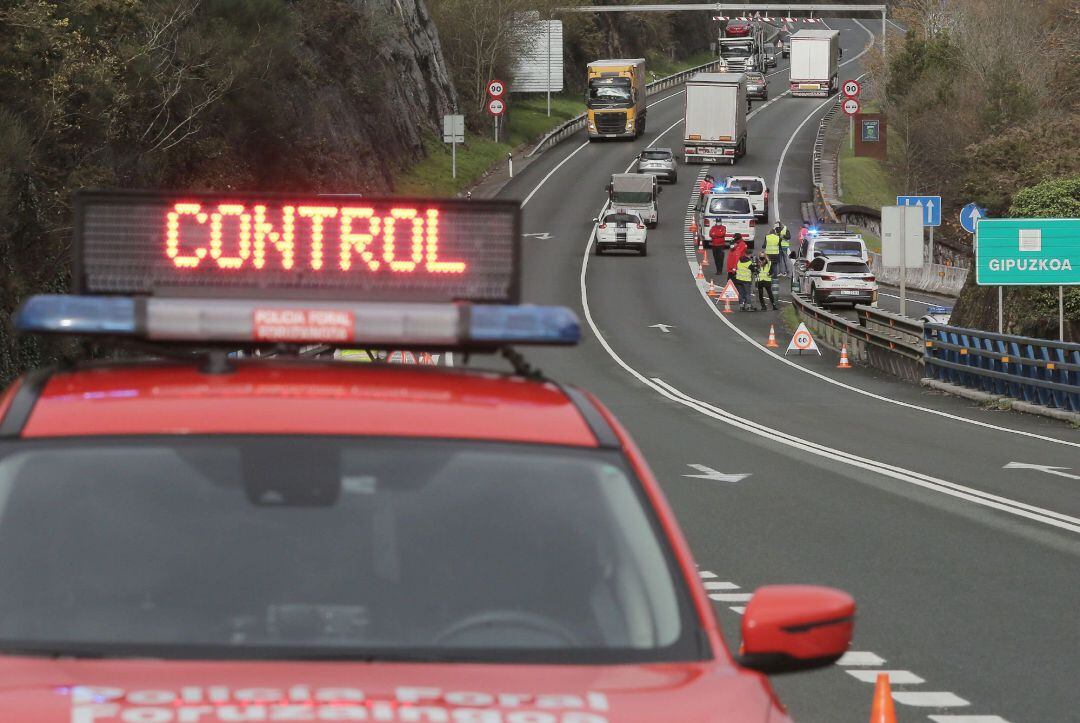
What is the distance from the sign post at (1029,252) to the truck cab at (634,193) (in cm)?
4209

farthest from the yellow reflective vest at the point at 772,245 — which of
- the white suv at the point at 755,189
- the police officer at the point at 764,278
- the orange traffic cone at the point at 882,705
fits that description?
the orange traffic cone at the point at 882,705

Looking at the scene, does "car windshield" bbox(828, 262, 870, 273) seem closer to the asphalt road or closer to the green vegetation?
the asphalt road

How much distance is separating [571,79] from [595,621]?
124483 millimetres

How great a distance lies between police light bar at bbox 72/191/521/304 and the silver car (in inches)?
3237

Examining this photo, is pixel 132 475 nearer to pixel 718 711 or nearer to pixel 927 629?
pixel 718 711

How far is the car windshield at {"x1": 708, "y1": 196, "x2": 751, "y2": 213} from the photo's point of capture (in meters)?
69.4

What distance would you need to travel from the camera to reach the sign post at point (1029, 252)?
1304 inches

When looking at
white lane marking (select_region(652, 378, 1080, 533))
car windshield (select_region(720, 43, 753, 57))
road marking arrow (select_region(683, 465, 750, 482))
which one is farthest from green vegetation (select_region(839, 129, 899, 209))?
road marking arrow (select_region(683, 465, 750, 482))

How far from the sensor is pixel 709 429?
27.8 metres

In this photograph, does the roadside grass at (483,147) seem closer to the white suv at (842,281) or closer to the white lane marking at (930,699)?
the white suv at (842,281)

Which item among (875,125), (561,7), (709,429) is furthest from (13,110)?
(561,7)

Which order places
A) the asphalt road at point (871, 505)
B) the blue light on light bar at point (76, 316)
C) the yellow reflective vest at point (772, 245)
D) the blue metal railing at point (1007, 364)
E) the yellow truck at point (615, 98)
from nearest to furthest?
the blue light on light bar at point (76, 316)
the asphalt road at point (871, 505)
the blue metal railing at point (1007, 364)
the yellow reflective vest at point (772, 245)
the yellow truck at point (615, 98)

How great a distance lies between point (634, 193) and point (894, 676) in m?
66.5

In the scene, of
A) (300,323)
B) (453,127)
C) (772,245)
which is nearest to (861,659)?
(300,323)
